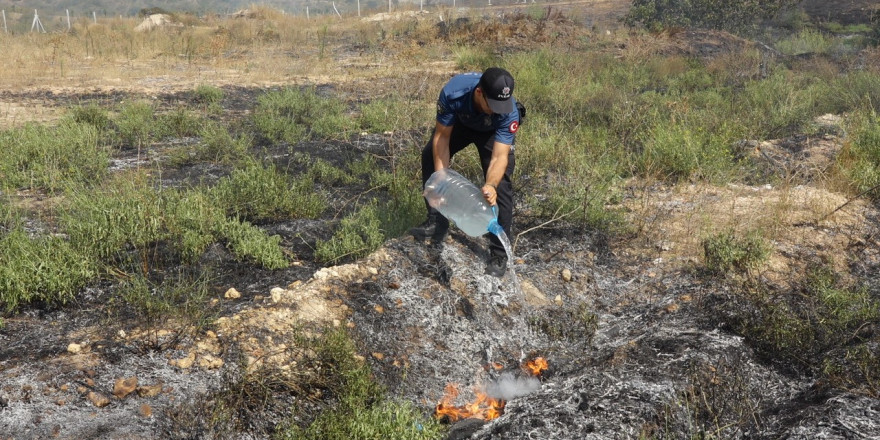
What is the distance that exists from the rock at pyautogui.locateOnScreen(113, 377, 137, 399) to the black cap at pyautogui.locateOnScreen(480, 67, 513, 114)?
2.39 meters

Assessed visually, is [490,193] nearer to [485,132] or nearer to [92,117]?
[485,132]

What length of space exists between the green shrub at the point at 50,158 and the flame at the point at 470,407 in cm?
383

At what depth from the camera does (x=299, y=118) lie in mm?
8297

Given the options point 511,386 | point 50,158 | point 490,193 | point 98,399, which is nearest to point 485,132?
point 490,193

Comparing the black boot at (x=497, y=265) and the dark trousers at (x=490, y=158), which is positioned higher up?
the dark trousers at (x=490, y=158)

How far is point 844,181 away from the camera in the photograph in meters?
5.55

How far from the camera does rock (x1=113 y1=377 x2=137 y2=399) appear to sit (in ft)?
9.20

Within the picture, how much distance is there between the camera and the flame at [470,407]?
10.5ft

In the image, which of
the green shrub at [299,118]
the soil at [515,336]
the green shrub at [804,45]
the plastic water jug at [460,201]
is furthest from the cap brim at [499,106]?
the green shrub at [804,45]

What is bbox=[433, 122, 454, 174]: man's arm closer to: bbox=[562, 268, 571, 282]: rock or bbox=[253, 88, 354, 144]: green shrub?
bbox=[562, 268, 571, 282]: rock

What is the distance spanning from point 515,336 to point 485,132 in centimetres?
137

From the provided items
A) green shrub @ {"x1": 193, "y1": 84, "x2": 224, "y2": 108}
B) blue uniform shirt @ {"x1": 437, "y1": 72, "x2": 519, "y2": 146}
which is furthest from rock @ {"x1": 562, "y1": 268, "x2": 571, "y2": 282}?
green shrub @ {"x1": 193, "y1": 84, "x2": 224, "y2": 108}

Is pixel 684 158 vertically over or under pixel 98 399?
over

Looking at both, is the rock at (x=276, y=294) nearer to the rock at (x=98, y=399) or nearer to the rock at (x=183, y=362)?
the rock at (x=183, y=362)
